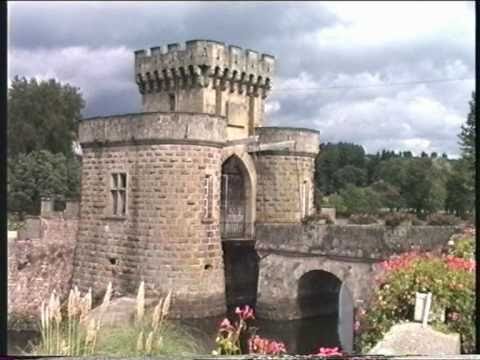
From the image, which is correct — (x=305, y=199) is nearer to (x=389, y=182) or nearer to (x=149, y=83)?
(x=389, y=182)

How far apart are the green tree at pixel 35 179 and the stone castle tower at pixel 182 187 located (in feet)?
3.91

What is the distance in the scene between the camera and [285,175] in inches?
744

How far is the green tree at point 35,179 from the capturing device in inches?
439

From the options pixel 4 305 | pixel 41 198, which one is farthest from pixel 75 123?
pixel 4 305

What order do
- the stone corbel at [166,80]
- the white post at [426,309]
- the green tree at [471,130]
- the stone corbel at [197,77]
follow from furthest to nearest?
the stone corbel at [166,80], the stone corbel at [197,77], the white post at [426,309], the green tree at [471,130]

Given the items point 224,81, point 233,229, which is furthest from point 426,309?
point 224,81

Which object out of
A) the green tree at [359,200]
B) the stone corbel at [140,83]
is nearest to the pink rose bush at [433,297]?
the green tree at [359,200]

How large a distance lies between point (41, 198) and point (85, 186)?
4.32 m

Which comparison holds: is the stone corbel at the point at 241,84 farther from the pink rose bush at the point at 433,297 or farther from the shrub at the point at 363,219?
the pink rose bush at the point at 433,297

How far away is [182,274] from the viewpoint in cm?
1533

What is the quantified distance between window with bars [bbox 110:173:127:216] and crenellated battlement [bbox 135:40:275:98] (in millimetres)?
3881

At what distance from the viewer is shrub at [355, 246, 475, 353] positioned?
495 cm

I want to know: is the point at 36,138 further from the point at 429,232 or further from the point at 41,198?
the point at 429,232

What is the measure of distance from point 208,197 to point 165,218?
120 centimetres
